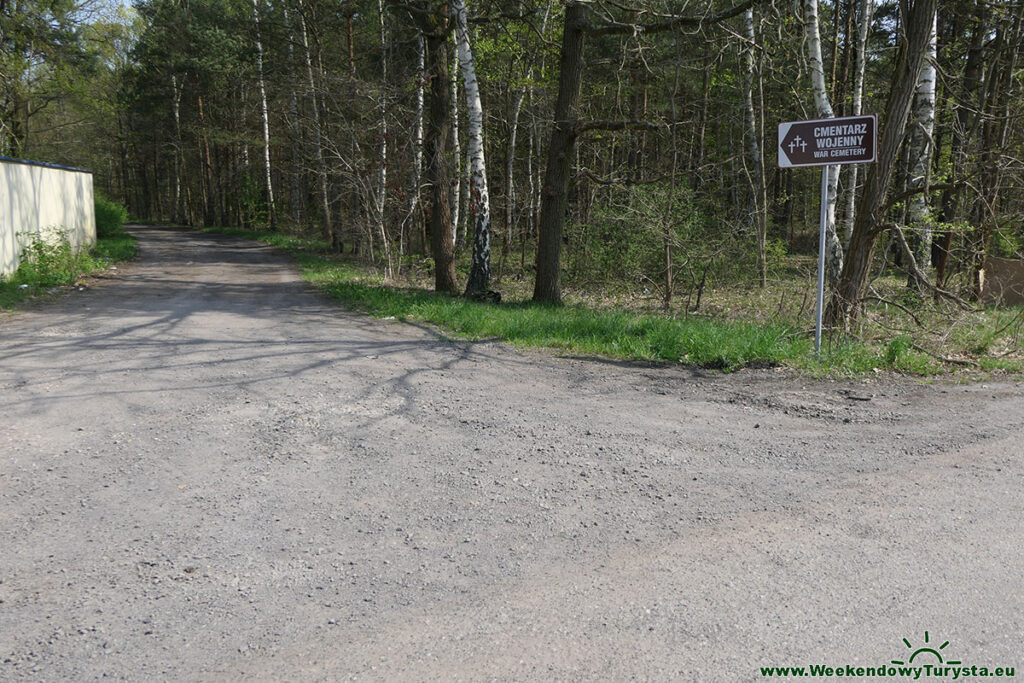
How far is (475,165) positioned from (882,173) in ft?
23.5

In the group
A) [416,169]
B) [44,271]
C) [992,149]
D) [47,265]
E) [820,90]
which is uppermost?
[820,90]

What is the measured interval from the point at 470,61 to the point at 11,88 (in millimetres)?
18304

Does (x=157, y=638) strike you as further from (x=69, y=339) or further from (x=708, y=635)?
(x=69, y=339)

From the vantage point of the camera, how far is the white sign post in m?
7.61

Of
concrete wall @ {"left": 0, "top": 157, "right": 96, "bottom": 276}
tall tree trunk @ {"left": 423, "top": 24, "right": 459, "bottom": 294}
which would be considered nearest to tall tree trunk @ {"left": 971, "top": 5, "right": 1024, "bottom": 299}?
tall tree trunk @ {"left": 423, "top": 24, "right": 459, "bottom": 294}

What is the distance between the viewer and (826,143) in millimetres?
7832

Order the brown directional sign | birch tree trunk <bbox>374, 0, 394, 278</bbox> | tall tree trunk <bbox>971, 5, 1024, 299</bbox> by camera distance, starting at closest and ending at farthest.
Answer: the brown directional sign, tall tree trunk <bbox>971, 5, 1024, 299</bbox>, birch tree trunk <bbox>374, 0, 394, 278</bbox>

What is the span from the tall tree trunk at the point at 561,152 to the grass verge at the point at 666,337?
777 mm

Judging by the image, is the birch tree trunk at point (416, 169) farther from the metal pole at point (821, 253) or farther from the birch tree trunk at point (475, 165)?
the metal pole at point (821, 253)

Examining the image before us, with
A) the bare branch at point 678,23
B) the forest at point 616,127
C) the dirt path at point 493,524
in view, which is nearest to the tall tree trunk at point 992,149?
the forest at point 616,127

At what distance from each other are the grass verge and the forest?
3.57ft

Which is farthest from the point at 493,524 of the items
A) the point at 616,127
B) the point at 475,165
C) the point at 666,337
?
the point at 475,165

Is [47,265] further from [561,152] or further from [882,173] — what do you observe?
[882,173]

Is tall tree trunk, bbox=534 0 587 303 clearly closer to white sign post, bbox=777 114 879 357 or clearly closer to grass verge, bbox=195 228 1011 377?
grass verge, bbox=195 228 1011 377
